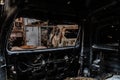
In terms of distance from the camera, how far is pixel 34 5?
2.54m

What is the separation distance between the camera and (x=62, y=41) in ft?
11.7

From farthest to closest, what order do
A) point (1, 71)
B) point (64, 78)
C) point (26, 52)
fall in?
point (64, 78)
point (26, 52)
point (1, 71)

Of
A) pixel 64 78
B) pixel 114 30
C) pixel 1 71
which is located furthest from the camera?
pixel 64 78

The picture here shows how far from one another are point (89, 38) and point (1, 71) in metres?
1.58

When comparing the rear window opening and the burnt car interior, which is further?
the rear window opening

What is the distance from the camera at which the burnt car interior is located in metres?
2.49

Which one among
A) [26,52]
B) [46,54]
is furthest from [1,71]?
[46,54]

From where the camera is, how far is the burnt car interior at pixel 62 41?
2.49m

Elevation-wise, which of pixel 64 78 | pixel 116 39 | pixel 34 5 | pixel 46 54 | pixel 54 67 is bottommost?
pixel 64 78

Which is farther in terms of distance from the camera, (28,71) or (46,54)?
(46,54)

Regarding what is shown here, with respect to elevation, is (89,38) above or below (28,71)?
above

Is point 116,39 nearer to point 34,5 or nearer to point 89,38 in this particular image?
point 89,38

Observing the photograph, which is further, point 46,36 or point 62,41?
point 62,41

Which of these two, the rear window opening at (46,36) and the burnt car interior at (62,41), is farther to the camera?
the rear window opening at (46,36)
